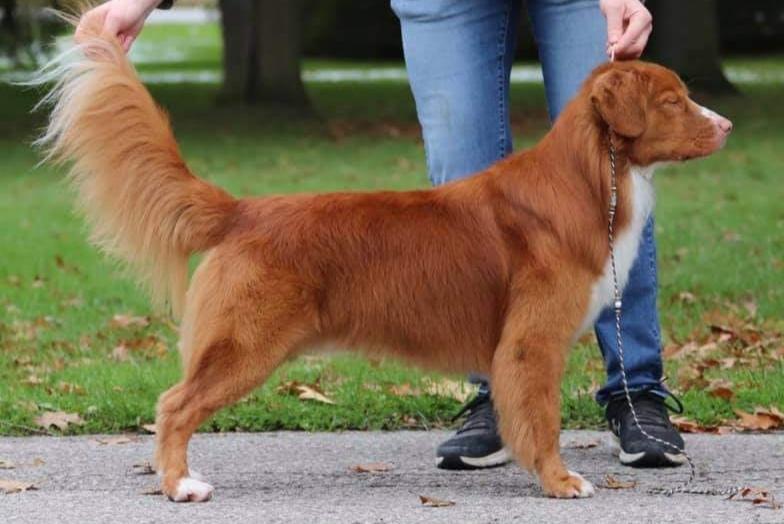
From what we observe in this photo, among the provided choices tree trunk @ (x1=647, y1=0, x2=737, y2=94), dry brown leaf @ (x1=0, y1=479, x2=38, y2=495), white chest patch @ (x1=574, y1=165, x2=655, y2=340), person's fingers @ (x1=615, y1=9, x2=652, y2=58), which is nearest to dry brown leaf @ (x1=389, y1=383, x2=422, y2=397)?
white chest patch @ (x1=574, y1=165, x2=655, y2=340)

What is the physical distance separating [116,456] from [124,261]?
0.98 meters

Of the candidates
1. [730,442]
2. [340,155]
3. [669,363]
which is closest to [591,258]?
[730,442]

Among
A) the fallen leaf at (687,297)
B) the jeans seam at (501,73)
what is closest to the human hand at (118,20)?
the jeans seam at (501,73)

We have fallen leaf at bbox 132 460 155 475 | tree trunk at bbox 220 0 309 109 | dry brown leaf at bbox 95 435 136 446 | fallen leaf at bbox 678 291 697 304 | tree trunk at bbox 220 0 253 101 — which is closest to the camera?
fallen leaf at bbox 132 460 155 475

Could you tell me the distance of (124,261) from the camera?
17.2 feet

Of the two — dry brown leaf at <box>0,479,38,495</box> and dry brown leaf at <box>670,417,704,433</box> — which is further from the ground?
dry brown leaf at <box>0,479,38,495</box>

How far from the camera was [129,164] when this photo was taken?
16.9 feet

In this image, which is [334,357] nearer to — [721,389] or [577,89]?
[721,389]

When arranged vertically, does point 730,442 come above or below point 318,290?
below

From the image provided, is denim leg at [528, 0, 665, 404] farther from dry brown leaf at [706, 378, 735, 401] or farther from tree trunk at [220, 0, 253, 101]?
tree trunk at [220, 0, 253, 101]

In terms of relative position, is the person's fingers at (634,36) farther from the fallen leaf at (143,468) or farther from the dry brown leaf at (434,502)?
the fallen leaf at (143,468)

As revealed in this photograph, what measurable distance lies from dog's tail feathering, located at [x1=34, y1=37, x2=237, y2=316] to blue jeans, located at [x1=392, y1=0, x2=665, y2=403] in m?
1.08

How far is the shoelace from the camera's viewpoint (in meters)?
5.79

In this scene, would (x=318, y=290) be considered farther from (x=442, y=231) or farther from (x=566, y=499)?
(x=566, y=499)
